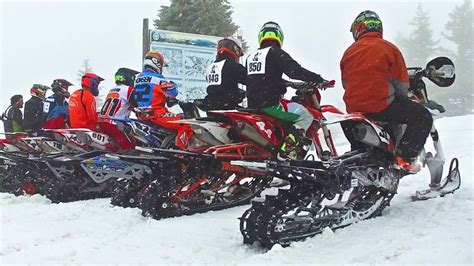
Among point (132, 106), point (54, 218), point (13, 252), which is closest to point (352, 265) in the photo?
point (13, 252)

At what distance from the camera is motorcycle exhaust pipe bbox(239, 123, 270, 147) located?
18.2ft

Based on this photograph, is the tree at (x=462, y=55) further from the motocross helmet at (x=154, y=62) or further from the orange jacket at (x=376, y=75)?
the orange jacket at (x=376, y=75)

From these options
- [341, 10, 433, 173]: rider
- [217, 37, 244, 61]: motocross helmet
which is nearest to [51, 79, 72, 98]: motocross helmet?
[217, 37, 244, 61]: motocross helmet

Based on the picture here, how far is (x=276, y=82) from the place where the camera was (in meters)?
5.51

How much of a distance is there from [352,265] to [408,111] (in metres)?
1.87

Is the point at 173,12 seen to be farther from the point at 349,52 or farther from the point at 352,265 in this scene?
the point at 352,265

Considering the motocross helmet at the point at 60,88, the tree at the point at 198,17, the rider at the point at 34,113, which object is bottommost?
the rider at the point at 34,113

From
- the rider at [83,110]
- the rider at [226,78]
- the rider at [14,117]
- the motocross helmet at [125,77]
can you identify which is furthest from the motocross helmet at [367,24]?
the rider at [14,117]

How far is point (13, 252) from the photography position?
4219 millimetres

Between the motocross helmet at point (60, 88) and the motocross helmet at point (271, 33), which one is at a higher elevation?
the motocross helmet at point (271, 33)

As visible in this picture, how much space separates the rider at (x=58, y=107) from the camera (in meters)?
8.85

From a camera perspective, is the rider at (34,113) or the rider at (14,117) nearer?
the rider at (34,113)

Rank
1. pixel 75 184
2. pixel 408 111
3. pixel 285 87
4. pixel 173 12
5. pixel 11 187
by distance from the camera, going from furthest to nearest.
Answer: pixel 173 12 → pixel 11 187 → pixel 75 184 → pixel 285 87 → pixel 408 111

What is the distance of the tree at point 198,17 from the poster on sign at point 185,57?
2986 mm
